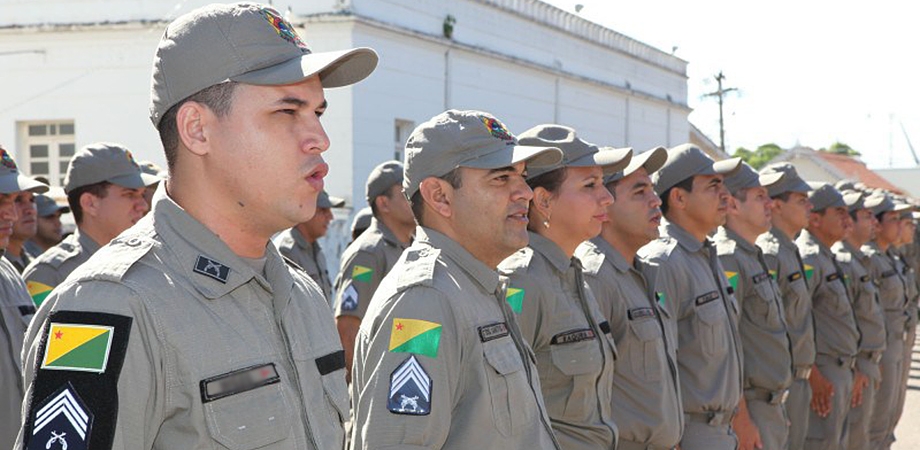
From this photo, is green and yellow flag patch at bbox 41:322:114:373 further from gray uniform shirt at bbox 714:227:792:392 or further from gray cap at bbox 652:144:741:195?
gray uniform shirt at bbox 714:227:792:392

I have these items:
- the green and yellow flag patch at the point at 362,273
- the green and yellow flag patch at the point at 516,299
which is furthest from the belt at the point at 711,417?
the green and yellow flag patch at the point at 362,273

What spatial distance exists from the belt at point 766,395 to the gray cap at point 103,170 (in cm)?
391

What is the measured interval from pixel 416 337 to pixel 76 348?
1.34m

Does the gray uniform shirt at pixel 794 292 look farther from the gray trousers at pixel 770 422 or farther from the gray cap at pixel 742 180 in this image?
the gray trousers at pixel 770 422

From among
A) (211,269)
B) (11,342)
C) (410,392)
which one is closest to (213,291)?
(211,269)

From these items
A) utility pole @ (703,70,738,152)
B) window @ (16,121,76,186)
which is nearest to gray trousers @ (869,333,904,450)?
window @ (16,121,76,186)

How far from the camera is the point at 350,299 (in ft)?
22.9

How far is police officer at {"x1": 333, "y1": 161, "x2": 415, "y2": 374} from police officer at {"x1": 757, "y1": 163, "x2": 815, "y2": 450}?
109 inches

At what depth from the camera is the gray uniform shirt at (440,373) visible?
288cm

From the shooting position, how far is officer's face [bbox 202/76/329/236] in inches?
82.4

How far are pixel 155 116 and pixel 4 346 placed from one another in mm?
2345

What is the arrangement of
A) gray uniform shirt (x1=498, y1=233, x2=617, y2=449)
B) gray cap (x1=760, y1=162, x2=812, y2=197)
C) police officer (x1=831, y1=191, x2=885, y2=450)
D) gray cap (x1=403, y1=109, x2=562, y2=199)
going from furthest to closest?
1. police officer (x1=831, y1=191, x2=885, y2=450)
2. gray cap (x1=760, y1=162, x2=812, y2=197)
3. gray uniform shirt (x1=498, y1=233, x2=617, y2=449)
4. gray cap (x1=403, y1=109, x2=562, y2=199)

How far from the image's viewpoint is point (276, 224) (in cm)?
217

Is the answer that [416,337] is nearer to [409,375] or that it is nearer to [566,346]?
[409,375]
